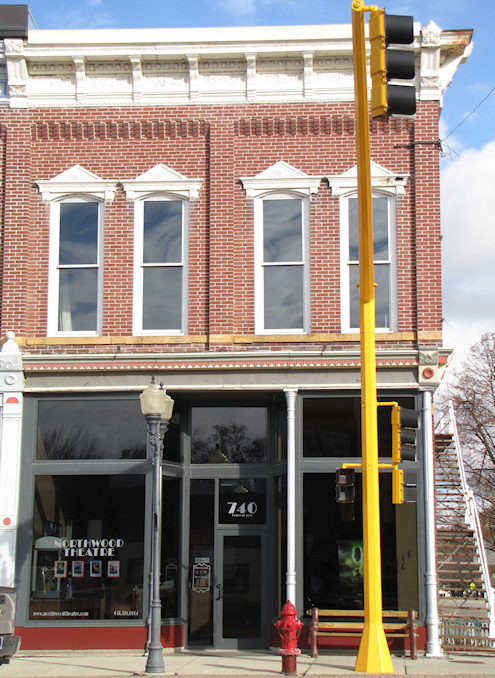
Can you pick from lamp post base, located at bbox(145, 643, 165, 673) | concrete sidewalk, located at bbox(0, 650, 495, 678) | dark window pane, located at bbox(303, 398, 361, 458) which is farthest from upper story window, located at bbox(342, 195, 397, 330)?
lamp post base, located at bbox(145, 643, 165, 673)

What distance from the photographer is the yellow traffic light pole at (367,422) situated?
428 inches

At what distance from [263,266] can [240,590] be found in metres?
5.61

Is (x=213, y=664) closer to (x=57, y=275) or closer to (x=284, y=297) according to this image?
(x=284, y=297)

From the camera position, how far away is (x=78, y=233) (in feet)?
52.0

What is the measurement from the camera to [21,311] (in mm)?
15344

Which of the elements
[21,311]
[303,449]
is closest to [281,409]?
[303,449]

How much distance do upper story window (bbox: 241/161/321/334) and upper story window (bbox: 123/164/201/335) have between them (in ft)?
4.12

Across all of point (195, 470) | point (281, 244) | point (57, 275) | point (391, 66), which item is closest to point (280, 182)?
point (281, 244)

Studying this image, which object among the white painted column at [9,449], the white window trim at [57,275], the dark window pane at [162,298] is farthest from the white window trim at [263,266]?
the white painted column at [9,449]

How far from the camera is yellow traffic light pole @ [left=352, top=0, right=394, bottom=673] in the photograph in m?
10.9

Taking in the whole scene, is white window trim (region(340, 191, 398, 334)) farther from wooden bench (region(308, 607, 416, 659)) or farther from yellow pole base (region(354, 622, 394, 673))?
yellow pole base (region(354, 622, 394, 673))

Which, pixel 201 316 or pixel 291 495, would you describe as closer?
pixel 291 495

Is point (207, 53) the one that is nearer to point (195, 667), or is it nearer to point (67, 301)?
point (67, 301)

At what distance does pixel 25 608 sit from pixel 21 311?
4993 millimetres
